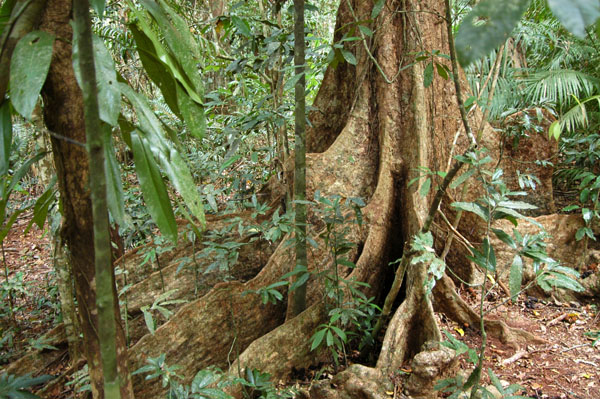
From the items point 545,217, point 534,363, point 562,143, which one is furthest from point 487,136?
point 534,363

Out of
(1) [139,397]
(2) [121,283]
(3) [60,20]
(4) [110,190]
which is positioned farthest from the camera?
(2) [121,283]

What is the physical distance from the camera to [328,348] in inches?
101

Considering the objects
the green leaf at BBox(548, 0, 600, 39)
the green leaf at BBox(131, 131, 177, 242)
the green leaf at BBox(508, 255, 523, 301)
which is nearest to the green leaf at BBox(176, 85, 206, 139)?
the green leaf at BBox(131, 131, 177, 242)

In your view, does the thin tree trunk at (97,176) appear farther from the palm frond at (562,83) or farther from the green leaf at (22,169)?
the palm frond at (562,83)

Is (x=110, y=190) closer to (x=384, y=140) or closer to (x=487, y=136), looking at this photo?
(x=384, y=140)

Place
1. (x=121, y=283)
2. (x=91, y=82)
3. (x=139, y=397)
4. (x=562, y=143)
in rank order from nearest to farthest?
(x=91, y=82) < (x=139, y=397) < (x=121, y=283) < (x=562, y=143)

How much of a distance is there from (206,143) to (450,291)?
313cm

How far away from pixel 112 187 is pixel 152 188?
0.34 feet

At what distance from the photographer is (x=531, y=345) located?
2.48 meters

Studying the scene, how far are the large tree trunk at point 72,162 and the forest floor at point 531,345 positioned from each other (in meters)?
0.54

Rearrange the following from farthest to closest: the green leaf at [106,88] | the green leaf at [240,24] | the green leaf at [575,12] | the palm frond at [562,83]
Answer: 1. the palm frond at [562,83]
2. the green leaf at [240,24]
3. the green leaf at [106,88]
4. the green leaf at [575,12]

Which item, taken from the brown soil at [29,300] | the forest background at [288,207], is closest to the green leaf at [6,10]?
the forest background at [288,207]

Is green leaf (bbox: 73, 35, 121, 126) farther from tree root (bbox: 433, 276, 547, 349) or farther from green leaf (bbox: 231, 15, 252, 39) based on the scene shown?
tree root (bbox: 433, 276, 547, 349)

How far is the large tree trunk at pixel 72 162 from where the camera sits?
1.09 metres
